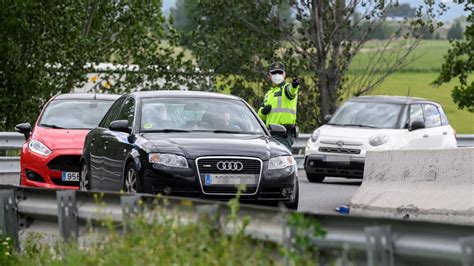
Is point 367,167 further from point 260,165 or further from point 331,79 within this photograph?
point 331,79

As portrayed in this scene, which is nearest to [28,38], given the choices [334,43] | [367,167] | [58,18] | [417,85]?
[58,18]

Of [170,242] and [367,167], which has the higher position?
[170,242]

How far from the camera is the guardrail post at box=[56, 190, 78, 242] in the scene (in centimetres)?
1056

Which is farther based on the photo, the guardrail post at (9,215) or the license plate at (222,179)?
the license plate at (222,179)

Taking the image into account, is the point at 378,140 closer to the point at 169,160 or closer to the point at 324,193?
the point at 324,193

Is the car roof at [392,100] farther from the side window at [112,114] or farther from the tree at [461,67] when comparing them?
the tree at [461,67]

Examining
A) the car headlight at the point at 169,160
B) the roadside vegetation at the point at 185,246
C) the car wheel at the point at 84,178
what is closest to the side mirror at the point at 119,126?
the car headlight at the point at 169,160

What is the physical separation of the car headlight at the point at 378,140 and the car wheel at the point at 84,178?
8.13m

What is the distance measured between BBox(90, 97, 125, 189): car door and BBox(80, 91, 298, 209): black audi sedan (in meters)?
0.01

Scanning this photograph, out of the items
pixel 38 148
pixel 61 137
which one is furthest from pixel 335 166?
pixel 38 148

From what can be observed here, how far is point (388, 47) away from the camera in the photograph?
4762 cm

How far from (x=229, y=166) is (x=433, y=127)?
498 inches

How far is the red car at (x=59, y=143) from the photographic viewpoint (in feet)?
64.8

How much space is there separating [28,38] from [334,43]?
30.6 ft
